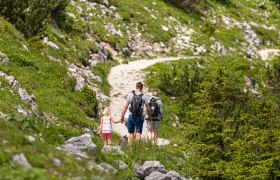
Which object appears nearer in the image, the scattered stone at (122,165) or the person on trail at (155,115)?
the scattered stone at (122,165)

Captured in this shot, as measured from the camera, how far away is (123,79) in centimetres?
3089

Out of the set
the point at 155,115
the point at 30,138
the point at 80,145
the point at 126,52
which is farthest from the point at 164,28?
the point at 30,138

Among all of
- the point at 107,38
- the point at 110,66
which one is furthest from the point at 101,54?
the point at 107,38

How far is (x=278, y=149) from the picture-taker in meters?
15.8

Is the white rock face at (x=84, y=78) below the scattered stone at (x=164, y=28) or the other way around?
the other way around

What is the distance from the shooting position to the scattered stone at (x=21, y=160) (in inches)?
250

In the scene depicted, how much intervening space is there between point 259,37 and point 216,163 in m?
39.8

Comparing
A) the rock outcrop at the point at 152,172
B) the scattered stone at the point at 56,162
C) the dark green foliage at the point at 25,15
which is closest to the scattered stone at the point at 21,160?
the scattered stone at the point at 56,162

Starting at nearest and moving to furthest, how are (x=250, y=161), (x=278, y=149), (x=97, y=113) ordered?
(x=250, y=161) → (x=278, y=149) → (x=97, y=113)

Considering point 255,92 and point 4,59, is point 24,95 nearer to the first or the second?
point 4,59

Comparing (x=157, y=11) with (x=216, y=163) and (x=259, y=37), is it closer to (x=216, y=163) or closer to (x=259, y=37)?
(x=259, y=37)

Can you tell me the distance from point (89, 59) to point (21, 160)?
2505 cm

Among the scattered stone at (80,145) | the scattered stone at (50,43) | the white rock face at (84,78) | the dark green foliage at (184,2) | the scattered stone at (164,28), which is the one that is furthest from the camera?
the dark green foliage at (184,2)

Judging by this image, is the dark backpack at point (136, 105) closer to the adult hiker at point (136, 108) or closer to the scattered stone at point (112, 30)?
the adult hiker at point (136, 108)
